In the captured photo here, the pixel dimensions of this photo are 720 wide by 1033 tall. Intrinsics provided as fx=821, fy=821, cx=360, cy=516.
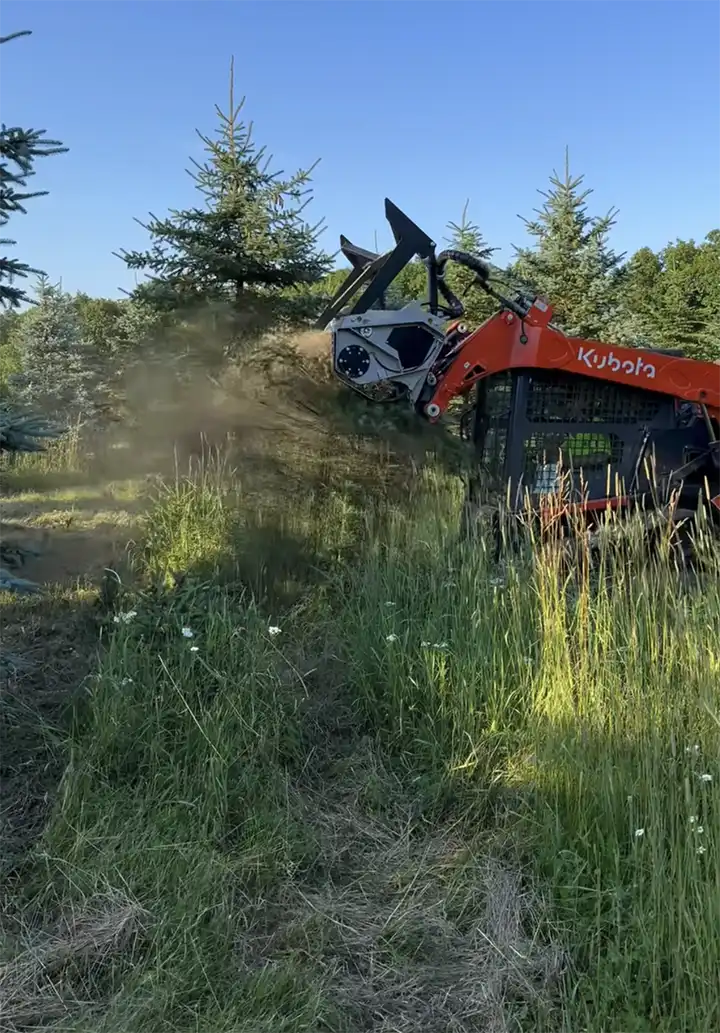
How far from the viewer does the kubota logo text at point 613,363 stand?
474 cm

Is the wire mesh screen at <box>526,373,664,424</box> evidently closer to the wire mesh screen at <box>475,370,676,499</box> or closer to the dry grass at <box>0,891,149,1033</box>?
the wire mesh screen at <box>475,370,676,499</box>

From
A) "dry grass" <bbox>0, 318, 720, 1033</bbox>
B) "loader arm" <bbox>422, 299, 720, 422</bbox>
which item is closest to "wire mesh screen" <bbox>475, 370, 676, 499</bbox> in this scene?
"loader arm" <bbox>422, 299, 720, 422</bbox>

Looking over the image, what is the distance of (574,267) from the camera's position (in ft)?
34.0

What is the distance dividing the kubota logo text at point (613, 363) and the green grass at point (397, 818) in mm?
1651

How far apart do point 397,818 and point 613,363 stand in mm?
3166

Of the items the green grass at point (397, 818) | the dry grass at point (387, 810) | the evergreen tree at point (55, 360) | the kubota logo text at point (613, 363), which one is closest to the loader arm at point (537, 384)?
the kubota logo text at point (613, 363)

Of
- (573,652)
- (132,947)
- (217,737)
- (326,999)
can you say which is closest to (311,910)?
(326,999)

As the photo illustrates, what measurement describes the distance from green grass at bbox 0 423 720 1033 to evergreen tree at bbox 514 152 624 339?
7.29 metres

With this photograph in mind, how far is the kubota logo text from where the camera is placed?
15.6ft

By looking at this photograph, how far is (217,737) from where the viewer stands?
8.98ft

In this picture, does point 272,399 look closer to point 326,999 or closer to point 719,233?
point 326,999

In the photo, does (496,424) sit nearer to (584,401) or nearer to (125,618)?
(584,401)

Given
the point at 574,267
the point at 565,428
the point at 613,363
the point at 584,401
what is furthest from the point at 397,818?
the point at 574,267

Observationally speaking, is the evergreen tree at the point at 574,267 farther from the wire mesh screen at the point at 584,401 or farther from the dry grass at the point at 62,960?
the dry grass at the point at 62,960
